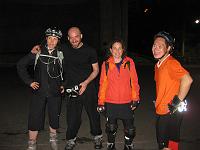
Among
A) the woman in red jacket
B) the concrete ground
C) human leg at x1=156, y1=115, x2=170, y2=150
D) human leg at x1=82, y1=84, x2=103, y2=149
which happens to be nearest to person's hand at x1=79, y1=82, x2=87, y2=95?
human leg at x1=82, y1=84, x2=103, y2=149

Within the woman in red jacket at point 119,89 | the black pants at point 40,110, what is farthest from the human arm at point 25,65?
the woman in red jacket at point 119,89

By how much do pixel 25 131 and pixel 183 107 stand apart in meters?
3.91

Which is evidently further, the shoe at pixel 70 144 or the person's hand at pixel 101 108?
the shoe at pixel 70 144

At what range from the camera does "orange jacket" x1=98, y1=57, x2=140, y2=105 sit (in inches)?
219

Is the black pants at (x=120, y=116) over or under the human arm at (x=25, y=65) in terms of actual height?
under

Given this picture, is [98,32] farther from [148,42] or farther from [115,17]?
[148,42]

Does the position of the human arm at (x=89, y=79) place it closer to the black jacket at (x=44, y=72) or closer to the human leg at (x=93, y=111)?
the human leg at (x=93, y=111)

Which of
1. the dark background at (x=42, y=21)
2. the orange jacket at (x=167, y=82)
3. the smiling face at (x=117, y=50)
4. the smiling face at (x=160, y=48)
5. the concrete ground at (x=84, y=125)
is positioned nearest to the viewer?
the orange jacket at (x=167, y=82)

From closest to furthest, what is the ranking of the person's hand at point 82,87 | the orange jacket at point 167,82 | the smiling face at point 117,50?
the orange jacket at point 167,82 < the smiling face at point 117,50 < the person's hand at point 82,87

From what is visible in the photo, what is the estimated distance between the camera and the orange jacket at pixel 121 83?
5566 millimetres

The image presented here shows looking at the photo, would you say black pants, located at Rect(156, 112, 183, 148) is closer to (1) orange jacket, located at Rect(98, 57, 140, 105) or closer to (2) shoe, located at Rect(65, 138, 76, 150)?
(1) orange jacket, located at Rect(98, 57, 140, 105)

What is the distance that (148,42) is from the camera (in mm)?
29203

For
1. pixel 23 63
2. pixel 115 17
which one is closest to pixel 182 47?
pixel 115 17

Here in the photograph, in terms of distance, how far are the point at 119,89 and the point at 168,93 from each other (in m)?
1.21
